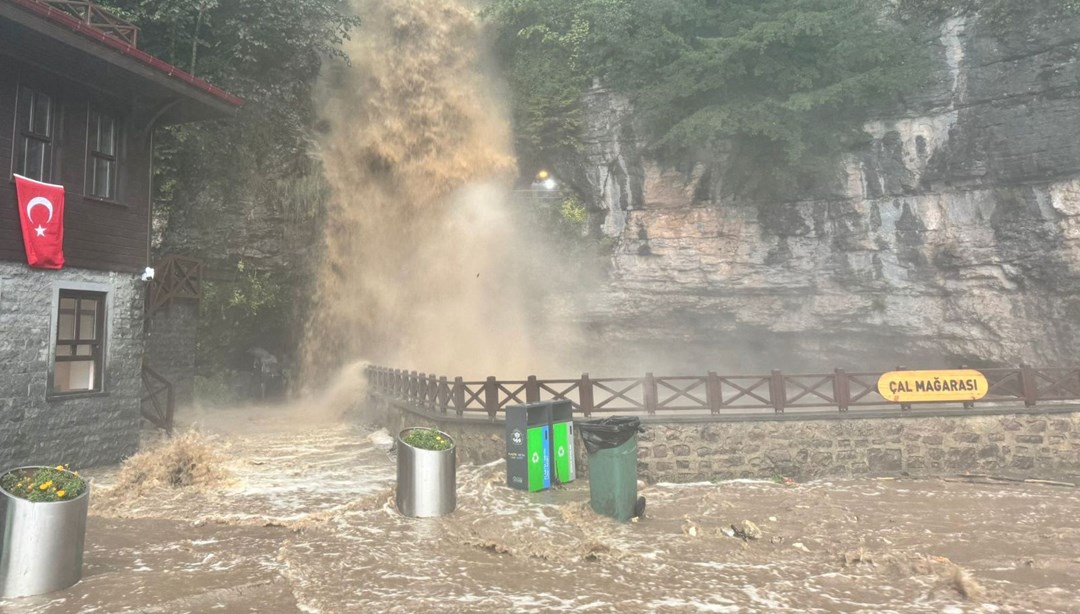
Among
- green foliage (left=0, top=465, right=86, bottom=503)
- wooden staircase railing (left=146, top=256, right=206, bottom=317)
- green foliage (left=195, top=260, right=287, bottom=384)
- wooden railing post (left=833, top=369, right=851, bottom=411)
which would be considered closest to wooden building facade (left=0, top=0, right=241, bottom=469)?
wooden staircase railing (left=146, top=256, right=206, bottom=317)

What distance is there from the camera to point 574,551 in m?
6.18

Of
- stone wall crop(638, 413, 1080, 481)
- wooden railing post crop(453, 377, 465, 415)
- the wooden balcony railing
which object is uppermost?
the wooden balcony railing

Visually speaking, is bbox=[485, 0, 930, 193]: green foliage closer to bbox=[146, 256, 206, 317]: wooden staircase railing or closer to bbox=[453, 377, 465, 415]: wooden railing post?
bbox=[453, 377, 465, 415]: wooden railing post

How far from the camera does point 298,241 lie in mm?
18406

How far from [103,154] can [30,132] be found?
1.24 m

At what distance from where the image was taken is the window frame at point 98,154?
34.3 ft

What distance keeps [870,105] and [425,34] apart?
15.2m

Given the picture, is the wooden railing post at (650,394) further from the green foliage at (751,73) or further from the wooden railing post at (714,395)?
the green foliage at (751,73)

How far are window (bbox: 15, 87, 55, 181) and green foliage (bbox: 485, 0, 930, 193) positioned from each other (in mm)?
13805

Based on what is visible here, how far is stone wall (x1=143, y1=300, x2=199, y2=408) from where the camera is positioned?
46.2 ft

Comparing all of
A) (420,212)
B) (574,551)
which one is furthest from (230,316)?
(574,551)

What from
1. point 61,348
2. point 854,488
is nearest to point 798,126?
point 854,488

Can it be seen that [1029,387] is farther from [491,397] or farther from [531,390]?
[491,397]

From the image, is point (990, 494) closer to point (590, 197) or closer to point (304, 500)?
point (304, 500)
